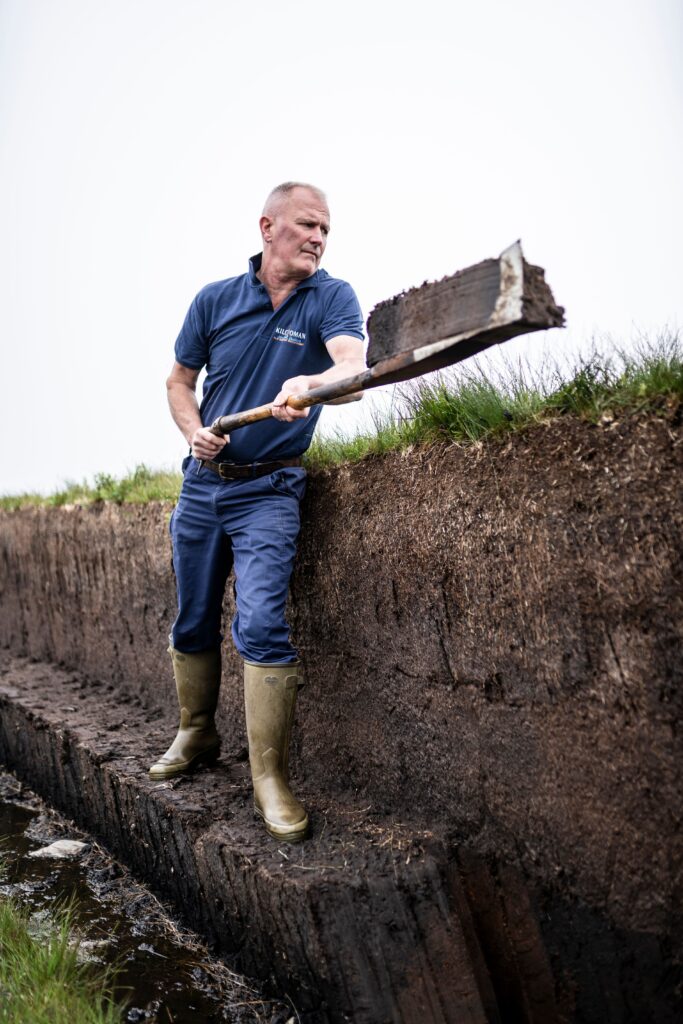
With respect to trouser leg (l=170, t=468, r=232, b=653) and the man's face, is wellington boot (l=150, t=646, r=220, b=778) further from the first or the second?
the man's face

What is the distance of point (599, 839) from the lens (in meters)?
2.03

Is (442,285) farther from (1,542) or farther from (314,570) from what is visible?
(1,542)

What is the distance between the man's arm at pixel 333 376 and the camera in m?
2.36

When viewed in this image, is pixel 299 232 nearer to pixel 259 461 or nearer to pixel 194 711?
pixel 259 461

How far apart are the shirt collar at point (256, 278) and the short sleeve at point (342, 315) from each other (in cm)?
8

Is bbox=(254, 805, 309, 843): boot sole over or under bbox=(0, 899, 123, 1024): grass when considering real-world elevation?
over

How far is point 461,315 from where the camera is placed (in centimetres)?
185

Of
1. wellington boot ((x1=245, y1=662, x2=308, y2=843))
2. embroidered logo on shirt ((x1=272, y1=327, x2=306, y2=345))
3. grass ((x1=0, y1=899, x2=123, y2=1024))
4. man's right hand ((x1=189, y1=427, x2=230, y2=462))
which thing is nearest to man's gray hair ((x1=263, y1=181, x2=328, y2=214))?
embroidered logo on shirt ((x1=272, y1=327, x2=306, y2=345))

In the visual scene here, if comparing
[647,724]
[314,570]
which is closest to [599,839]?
[647,724]

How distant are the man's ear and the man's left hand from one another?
70cm

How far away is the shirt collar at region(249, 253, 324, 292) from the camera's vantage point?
2.77 metres

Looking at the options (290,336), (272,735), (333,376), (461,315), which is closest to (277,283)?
(290,336)

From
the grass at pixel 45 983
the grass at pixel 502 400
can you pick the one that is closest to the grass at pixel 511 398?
the grass at pixel 502 400

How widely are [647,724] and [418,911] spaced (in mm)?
820
